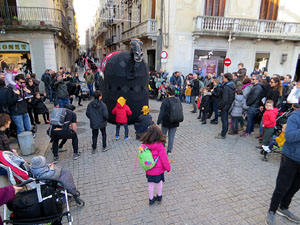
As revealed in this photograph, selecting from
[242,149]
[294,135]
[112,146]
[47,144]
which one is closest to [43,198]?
[294,135]

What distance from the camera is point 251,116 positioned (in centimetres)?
701

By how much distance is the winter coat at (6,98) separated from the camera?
5.29 meters

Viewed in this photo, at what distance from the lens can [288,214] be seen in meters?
3.30

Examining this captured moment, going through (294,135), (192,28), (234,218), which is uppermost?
(192,28)

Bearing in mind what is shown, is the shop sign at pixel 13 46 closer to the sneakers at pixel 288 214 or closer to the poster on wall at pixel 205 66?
the poster on wall at pixel 205 66

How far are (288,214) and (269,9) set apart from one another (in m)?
17.8

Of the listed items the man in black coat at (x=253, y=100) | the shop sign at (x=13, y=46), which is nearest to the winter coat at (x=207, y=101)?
the man in black coat at (x=253, y=100)

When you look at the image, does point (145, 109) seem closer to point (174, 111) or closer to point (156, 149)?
point (174, 111)

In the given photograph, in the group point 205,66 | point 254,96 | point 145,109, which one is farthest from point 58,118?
point 205,66

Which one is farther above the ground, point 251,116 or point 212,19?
point 212,19

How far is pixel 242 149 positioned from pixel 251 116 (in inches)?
60.5

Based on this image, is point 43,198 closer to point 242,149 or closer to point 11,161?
point 11,161

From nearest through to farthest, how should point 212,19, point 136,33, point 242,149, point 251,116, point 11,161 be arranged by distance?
point 11,161 → point 242,149 → point 251,116 → point 212,19 → point 136,33

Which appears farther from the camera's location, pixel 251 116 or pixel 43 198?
pixel 251 116
